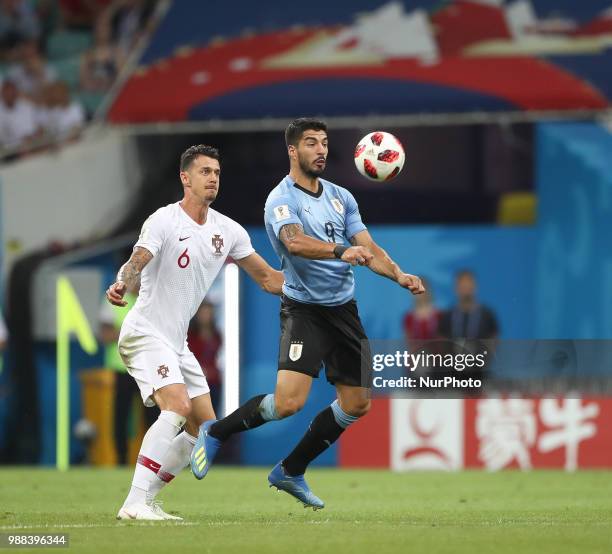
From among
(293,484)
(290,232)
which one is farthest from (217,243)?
(293,484)

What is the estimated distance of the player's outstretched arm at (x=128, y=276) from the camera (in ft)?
29.1

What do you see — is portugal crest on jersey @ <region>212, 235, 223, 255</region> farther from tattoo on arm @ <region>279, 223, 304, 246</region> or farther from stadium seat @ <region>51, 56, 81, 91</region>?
stadium seat @ <region>51, 56, 81, 91</region>

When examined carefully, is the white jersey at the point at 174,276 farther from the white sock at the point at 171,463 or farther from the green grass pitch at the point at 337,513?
the green grass pitch at the point at 337,513

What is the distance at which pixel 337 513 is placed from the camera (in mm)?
10305

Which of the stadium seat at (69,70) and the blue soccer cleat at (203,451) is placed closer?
the blue soccer cleat at (203,451)

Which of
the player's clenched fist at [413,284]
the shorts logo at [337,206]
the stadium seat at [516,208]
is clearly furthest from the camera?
the stadium seat at [516,208]

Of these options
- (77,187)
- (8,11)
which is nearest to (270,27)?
(77,187)

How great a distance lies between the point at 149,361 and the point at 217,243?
0.86 meters

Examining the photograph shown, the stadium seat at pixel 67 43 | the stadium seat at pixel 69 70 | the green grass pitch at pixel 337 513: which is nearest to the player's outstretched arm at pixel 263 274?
the green grass pitch at pixel 337 513

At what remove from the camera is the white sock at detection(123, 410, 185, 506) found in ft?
30.5

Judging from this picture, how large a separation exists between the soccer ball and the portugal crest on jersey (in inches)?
40.4

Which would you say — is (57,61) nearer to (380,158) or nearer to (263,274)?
(263,274)

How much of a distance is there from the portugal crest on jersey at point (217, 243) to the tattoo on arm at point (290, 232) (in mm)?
377

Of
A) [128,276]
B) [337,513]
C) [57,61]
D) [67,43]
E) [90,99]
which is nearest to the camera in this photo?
[128,276]
